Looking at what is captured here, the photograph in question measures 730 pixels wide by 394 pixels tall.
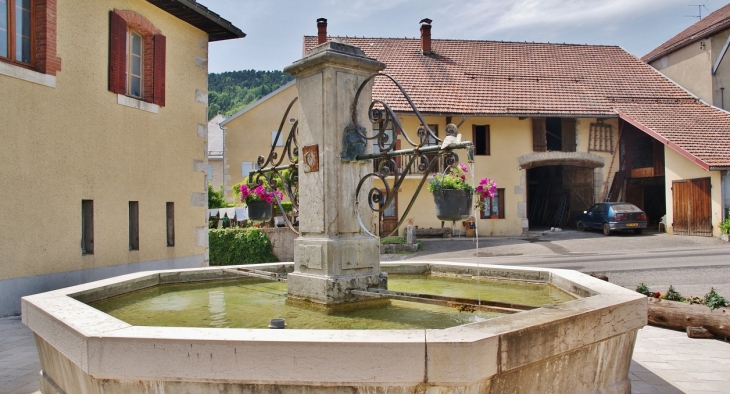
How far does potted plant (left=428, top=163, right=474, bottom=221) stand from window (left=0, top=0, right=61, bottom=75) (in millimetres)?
6829

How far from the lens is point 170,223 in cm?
1080

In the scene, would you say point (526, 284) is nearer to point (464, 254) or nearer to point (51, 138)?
point (51, 138)

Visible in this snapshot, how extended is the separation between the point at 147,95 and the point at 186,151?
134 centimetres

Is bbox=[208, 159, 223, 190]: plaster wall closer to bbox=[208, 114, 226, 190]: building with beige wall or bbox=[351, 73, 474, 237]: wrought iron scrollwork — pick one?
bbox=[208, 114, 226, 190]: building with beige wall

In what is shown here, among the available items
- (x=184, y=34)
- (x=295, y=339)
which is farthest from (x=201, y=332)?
(x=184, y=34)

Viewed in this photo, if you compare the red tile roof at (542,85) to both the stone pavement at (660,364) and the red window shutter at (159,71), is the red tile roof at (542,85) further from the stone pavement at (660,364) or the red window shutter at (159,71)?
the stone pavement at (660,364)

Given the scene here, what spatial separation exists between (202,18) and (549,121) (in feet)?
62.0

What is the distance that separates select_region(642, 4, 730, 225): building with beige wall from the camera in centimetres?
2306

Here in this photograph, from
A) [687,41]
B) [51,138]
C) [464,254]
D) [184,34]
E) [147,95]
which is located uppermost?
[687,41]

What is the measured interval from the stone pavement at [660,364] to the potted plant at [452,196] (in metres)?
1.86

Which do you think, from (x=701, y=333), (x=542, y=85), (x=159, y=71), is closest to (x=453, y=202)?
(x=701, y=333)

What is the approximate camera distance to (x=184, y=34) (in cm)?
1123

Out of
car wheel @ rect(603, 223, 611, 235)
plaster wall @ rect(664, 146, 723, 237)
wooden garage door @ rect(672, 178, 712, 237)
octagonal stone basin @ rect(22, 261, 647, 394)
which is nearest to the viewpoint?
octagonal stone basin @ rect(22, 261, 647, 394)

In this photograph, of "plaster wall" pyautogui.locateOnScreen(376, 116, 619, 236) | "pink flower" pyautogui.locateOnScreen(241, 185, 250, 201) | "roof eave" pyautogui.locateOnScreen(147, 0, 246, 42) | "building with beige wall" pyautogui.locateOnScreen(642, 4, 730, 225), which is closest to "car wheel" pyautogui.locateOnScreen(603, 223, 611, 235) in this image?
"plaster wall" pyautogui.locateOnScreen(376, 116, 619, 236)
